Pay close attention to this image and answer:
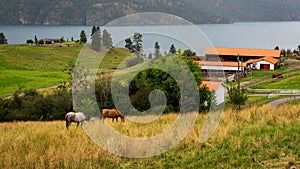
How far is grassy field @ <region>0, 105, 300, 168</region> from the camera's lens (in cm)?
755

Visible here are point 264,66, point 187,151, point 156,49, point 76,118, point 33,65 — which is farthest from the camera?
point 33,65

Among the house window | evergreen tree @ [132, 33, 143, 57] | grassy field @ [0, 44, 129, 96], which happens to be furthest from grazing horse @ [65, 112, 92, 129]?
the house window

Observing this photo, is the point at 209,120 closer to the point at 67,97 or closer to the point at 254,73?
the point at 67,97

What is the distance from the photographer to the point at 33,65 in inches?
3590

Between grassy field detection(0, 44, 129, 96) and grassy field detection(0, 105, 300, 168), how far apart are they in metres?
51.5

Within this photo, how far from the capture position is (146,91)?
2998cm

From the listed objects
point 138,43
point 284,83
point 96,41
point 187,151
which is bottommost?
point 284,83

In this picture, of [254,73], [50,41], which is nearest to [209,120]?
[254,73]

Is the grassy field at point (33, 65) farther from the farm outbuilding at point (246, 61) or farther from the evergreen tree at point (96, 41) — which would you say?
the farm outbuilding at point (246, 61)

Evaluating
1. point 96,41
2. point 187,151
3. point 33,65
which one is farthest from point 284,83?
point 33,65

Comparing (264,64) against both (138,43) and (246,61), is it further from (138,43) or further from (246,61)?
(138,43)

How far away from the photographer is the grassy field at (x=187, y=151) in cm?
755

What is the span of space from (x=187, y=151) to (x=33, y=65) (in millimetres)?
87893

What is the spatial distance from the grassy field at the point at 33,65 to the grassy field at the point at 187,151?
169ft
